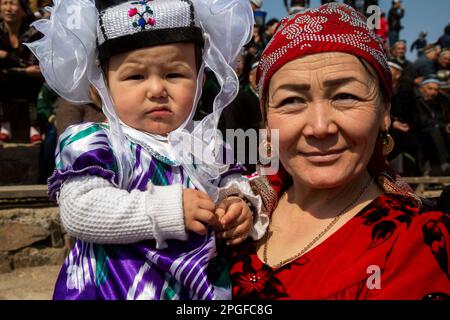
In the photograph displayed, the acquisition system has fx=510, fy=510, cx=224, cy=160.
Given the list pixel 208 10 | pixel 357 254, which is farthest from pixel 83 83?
pixel 357 254

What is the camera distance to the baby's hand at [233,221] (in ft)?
6.19

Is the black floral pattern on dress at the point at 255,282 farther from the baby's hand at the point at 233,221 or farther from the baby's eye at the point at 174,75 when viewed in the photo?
the baby's eye at the point at 174,75

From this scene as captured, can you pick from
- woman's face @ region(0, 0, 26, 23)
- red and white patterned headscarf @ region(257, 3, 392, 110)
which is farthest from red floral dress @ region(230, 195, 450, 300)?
woman's face @ region(0, 0, 26, 23)

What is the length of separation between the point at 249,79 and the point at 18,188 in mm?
3133

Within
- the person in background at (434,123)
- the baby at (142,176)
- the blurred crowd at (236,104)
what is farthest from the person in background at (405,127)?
the baby at (142,176)

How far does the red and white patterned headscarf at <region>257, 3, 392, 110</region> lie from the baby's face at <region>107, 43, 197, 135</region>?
1.10 feet

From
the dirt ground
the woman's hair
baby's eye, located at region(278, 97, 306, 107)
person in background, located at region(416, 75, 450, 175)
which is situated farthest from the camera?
person in background, located at region(416, 75, 450, 175)

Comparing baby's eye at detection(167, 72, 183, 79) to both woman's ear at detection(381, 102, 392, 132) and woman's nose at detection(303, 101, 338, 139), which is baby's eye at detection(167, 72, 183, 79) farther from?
woman's ear at detection(381, 102, 392, 132)

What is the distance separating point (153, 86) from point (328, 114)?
2.17 ft

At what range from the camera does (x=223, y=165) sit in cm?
206

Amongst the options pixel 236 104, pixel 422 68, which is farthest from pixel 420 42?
pixel 236 104

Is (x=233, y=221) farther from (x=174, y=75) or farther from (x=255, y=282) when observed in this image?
(x=174, y=75)

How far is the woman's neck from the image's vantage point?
193 centimetres
